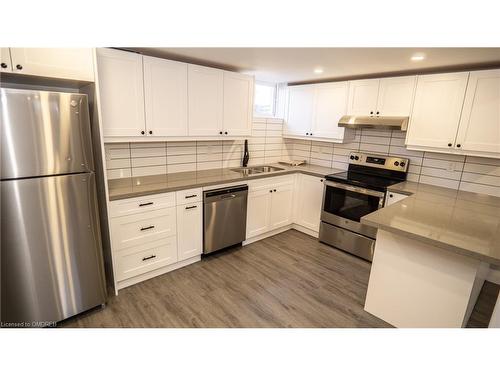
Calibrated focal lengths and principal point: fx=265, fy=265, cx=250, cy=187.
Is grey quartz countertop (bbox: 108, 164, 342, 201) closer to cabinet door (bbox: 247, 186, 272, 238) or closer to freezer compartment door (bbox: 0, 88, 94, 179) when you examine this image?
cabinet door (bbox: 247, 186, 272, 238)

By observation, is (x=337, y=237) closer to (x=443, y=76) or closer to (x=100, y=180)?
(x=443, y=76)

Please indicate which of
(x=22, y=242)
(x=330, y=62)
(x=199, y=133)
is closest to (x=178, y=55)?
(x=199, y=133)

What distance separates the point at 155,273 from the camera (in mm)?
2576

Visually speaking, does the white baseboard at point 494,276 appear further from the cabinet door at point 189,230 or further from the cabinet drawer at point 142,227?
the cabinet drawer at point 142,227

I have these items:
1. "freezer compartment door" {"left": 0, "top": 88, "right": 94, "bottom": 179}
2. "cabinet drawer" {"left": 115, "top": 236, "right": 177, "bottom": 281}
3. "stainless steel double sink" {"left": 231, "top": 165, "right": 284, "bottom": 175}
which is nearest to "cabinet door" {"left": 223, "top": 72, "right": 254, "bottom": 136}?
"stainless steel double sink" {"left": 231, "top": 165, "right": 284, "bottom": 175}

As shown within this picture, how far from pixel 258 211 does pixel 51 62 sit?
2372mm

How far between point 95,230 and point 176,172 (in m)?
1.21

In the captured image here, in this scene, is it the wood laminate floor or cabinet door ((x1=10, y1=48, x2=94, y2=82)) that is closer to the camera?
cabinet door ((x1=10, y1=48, x2=94, y2=82))

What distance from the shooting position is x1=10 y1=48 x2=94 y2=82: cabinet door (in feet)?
5.18

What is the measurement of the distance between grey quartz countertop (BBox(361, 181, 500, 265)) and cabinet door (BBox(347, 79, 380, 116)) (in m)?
1.09

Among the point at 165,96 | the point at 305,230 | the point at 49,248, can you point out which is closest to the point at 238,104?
the point at 165,96

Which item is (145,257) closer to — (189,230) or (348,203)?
(189,230)

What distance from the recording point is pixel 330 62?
261 centimetres

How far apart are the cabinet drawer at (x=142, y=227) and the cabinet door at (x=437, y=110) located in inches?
103
